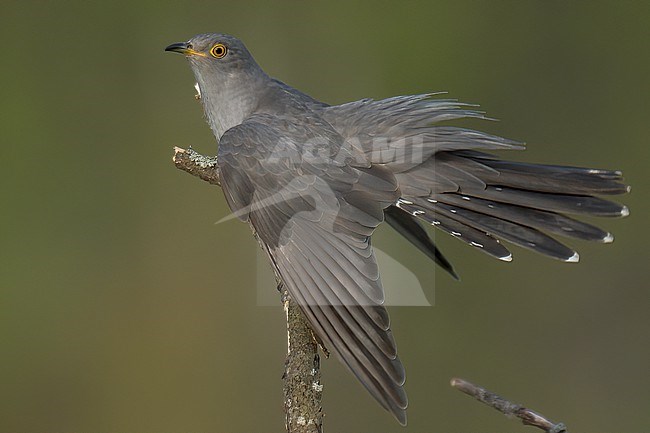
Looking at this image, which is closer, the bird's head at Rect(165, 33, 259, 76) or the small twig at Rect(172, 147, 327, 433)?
the small twig at Rect(172, 147, 327, 433)

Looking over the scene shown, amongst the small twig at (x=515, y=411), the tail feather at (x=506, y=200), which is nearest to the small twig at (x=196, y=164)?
the tail feather at (x=506, y=200)

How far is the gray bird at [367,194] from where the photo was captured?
2375 millimetres

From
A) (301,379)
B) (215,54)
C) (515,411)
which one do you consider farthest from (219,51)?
(515,411)

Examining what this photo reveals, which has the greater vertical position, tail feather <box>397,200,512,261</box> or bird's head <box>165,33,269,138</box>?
bird's head <box>165,33,269,138</box>

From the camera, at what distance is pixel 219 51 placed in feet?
10.4

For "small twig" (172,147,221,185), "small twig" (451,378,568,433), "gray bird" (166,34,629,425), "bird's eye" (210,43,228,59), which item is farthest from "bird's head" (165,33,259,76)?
"small twig" (451,378,568,433)

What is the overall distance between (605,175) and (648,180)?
2638 millimetres

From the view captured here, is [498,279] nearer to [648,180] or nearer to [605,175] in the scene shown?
[648,180]

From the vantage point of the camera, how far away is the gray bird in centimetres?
238

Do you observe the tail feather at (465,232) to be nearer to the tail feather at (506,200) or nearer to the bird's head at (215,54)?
the tail feather at (506,200)

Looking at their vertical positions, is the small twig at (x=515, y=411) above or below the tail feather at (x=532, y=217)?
below

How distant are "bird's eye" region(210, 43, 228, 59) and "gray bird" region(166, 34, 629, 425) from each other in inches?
9.9

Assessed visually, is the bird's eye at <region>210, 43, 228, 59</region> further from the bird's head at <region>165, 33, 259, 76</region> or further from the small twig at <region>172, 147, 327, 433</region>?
the small twig at <region>172, 147, 327, 433</region>

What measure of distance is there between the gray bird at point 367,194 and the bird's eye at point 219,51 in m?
0.25
